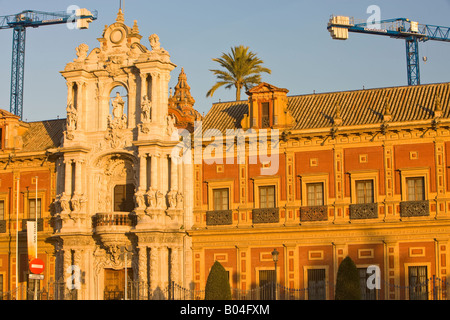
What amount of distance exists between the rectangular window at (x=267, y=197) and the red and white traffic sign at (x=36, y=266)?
508 inches

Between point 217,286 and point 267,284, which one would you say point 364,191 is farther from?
point 217,286

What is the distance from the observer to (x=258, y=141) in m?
52.0

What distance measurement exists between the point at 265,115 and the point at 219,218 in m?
6.60

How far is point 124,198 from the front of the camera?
5450cm

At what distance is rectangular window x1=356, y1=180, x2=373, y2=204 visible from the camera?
49.3 m

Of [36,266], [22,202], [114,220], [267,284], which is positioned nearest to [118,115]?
[114,220]

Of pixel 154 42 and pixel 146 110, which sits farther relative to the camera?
pixel 154 42

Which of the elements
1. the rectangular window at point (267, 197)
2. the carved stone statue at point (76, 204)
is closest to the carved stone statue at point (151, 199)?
the carved stone statue at point (76, 204)

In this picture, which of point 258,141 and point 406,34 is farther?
point 406,34
